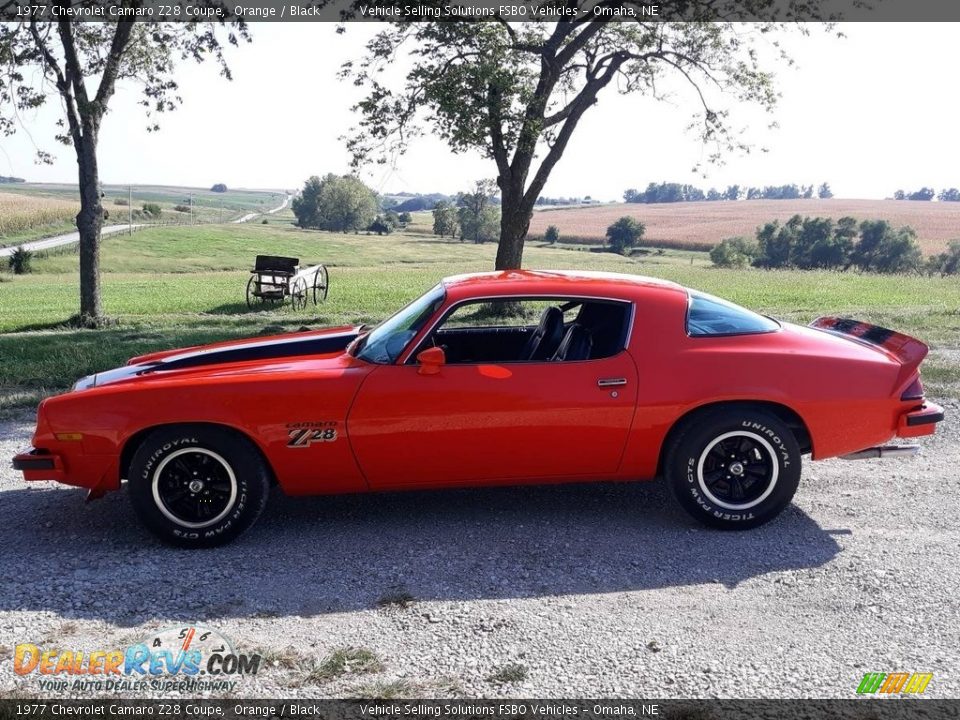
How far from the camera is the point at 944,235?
5175 centimetres

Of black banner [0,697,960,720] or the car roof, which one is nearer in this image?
black banner [0,697,960,720]

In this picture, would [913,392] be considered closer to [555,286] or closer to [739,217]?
[555,286]

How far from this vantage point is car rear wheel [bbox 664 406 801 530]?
461cm

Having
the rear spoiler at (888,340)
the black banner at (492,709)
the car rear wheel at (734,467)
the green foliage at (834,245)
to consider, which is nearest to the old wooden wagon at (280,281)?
the rear spoiler at (888,340)

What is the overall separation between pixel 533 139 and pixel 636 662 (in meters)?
13.4

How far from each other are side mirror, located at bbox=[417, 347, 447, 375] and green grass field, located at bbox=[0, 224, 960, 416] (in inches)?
202

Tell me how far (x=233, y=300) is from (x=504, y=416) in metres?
19.6

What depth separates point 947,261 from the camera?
1764 inches

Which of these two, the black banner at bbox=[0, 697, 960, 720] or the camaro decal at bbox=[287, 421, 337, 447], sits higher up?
the camaro decal at bbox=[287, 421, 337, 447]

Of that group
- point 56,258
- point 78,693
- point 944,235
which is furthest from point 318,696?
point 944,235

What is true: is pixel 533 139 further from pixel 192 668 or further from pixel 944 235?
pixel 944 235

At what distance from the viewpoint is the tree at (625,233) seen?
59.9 m

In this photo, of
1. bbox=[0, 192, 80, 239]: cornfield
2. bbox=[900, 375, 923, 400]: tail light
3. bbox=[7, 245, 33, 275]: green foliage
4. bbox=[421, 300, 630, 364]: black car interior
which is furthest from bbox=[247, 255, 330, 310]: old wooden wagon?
bbox=[0, 192, 80, 239]: cornfield

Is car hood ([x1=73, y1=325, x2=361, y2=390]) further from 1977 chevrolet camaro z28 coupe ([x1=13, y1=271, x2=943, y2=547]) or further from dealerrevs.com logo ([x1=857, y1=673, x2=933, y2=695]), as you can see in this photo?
dealerrevs.com logo ([x1=857, y1=673, x2=933, y2=695])
